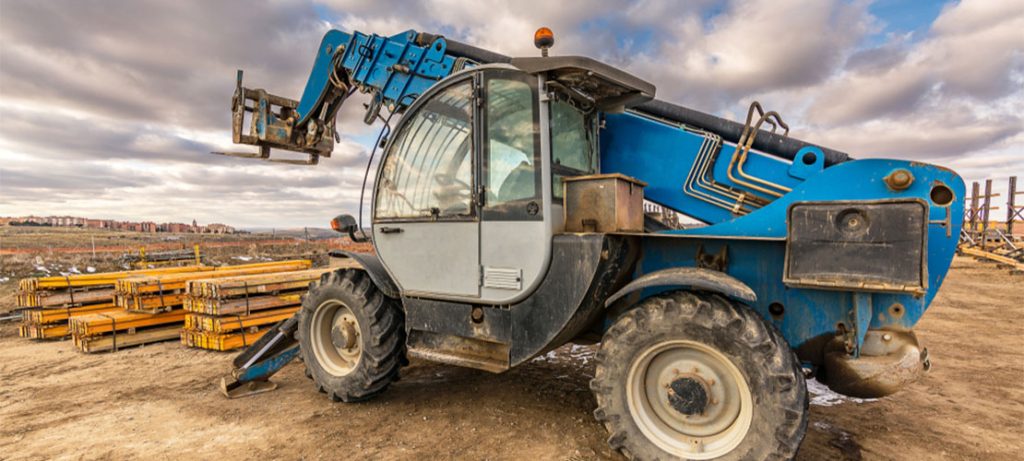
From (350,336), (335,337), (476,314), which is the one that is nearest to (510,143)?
(476,314)

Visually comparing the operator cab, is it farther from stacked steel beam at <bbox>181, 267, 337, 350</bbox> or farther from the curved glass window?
stacked steel beam at <bbox>181, 267, 337, 350</bbox>

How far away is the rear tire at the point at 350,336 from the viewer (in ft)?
14.0

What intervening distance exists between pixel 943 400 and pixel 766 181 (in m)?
3.15

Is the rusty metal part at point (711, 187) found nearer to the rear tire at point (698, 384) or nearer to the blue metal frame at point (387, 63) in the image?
the rear tire at point (698, 384)

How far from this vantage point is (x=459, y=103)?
396cm

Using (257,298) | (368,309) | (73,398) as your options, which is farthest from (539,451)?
(257,298)

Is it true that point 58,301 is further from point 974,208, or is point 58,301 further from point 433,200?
point 974,208

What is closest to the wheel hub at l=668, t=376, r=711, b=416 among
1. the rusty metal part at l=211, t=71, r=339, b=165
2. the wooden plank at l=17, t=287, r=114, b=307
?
the rusty metal part at l=211, t=71, r=339, b=165

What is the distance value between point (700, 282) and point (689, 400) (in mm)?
710

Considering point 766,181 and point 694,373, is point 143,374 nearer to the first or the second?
point 694,373

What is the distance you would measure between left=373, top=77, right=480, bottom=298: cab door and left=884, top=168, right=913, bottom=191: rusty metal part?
2595 millimetres

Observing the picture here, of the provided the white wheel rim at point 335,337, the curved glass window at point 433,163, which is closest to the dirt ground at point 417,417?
the white wheel rim at point 335,337

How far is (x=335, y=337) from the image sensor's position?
4594 mm

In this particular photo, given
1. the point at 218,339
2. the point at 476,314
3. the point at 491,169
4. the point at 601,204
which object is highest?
the point at 491,169
